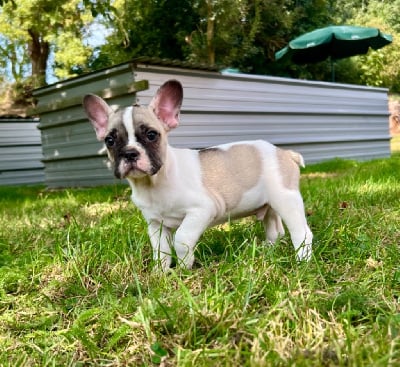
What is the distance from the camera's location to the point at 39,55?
18.5 m

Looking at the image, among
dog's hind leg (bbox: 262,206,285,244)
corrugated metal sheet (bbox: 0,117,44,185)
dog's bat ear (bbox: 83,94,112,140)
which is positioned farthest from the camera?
corrugated metal sheet (bbox: 0,117,44,185)

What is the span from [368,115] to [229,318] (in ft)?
35.9

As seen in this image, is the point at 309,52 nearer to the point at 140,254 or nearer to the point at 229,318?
the point at 140,254

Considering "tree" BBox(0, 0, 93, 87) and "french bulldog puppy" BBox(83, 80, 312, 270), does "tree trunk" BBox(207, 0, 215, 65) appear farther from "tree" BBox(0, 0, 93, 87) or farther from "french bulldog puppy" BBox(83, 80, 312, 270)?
"french bulldog puppy" BBox(83, 80, 312, 270)

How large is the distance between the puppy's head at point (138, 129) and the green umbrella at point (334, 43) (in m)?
9.25

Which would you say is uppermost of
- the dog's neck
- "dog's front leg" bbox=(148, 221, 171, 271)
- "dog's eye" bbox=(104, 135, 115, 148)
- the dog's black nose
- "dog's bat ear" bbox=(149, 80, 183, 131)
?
"dog's bat ear" bbox=(149, 80, 183, 131)

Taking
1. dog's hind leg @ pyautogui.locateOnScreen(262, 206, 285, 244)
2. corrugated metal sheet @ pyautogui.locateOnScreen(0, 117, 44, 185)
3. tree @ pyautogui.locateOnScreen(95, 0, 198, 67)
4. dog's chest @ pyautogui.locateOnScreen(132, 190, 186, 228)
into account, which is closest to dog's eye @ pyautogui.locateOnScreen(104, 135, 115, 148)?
dog's chest @ pyautogui.locateOnScreen(132, 190, 186, 228)

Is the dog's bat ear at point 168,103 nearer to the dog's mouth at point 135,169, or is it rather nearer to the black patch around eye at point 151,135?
the black patch around eye at point 151,135

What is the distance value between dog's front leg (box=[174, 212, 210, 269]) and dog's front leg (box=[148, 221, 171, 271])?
0.08 metres

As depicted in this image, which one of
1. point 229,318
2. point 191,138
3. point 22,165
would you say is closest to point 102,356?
point 229,318

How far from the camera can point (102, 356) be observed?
5.40 feet

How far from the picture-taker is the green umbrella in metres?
11.2

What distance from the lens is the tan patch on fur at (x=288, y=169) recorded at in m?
2.80

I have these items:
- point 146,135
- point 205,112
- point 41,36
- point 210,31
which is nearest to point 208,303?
point 146,135
